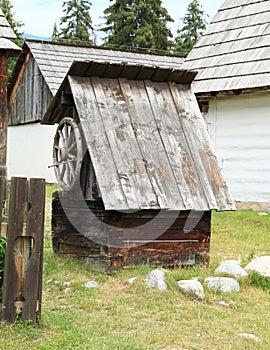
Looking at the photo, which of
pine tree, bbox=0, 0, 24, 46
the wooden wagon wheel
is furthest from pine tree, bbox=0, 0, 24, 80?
the wooden wagon wheel

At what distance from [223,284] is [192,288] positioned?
349mm

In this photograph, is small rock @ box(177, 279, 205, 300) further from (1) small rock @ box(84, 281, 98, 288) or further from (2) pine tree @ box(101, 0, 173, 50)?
(2) pine tree @ box(101, 0, 173, 50)

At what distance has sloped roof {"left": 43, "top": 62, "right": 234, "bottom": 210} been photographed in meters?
5.98

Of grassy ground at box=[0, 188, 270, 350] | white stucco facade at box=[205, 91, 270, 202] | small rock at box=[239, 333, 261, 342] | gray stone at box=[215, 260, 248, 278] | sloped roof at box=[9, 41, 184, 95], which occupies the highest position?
sloped roof at box=[9, 41, 184, 95]

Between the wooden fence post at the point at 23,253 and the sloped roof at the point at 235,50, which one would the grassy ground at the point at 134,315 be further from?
the sloped roof at the point at 235,50

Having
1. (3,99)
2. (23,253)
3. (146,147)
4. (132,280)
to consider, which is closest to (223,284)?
(132,280)

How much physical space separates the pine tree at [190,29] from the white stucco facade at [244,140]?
21.6 meters

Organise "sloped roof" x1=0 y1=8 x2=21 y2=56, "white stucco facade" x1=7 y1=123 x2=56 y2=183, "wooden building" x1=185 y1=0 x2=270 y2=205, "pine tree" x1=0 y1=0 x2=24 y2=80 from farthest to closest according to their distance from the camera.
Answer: "pine tree" x1=0 y1=0 x2=24 y2=80, "white stucco facade" x1=7 y1=123 x2=56 y2=183, "wooden building" x1=185 y1=0 x2=270 y2=205, "sloped roof" x1=0 y1=8 x2=21 y2=56

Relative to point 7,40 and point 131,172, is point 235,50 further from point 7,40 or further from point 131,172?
point 131,172

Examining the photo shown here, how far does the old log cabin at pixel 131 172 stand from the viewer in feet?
19.5

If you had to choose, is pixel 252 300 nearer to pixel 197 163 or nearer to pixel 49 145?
pixel 197 163

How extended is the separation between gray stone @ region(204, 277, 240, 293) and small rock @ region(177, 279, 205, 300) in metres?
0.13

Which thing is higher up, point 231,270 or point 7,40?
point 7,40

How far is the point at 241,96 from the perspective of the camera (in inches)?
475
